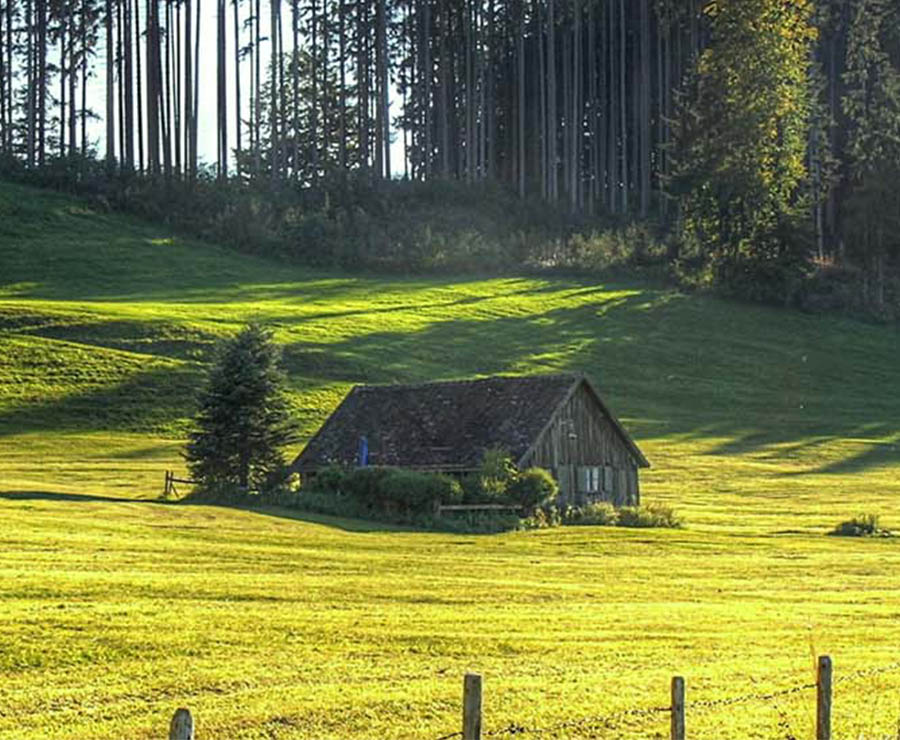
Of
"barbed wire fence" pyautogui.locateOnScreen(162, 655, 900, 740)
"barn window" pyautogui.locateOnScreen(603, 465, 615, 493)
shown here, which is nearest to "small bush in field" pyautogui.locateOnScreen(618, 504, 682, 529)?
"barn window" pyautogui.locateOnScreen(603, 465, 615, 493)

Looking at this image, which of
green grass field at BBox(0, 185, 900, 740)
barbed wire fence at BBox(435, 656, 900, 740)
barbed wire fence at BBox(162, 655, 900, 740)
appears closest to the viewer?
barbed wire fence at BBox(162, 655, 900, 740)

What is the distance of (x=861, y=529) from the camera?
5297 cm

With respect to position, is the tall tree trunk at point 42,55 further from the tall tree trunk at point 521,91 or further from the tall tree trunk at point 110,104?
the tall tree trunk at point 521,91

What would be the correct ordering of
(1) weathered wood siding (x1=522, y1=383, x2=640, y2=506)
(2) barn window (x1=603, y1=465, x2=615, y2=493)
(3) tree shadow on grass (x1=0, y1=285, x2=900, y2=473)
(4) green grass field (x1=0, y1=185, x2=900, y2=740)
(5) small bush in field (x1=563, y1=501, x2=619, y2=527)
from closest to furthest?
(4) green grass field (x1=0, y1=185, x2=900, y2=740) → (5) small bush in field (x1=563, y1=501, x2=619, y2=527) → (1) weathered wood siding (x1=522, y1=383, x2=640, y2=506) → (2) barn window (x1=603, y1=465, x2=615, y2=493) → (3) tree shadow on grass (x1=0, y1=285, x2=900, y2=473)

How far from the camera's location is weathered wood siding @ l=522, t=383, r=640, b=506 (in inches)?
2361

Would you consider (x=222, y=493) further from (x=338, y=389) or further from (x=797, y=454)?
(x=797, y=454)

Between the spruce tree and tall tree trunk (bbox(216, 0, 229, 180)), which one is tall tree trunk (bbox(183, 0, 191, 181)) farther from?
the spruce tree

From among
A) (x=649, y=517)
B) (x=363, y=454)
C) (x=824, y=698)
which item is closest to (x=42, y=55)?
(x=363, y=454)

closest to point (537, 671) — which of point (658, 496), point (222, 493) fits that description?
point (222, 493)

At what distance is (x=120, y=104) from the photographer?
126 metres

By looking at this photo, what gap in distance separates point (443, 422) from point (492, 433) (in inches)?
103

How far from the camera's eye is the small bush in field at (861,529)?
5272 centimetres

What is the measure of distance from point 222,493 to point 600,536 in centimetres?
1321

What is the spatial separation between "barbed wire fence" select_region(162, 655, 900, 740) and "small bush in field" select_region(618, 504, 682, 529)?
2940 cm
